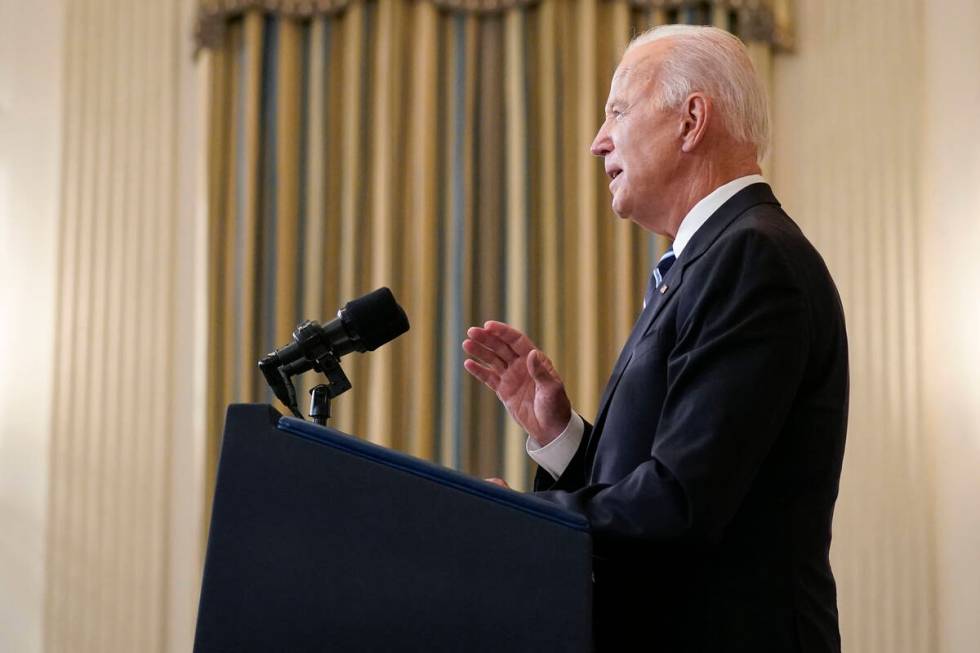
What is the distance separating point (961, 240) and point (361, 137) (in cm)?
201

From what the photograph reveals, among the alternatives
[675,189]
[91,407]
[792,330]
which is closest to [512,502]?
[792,330]

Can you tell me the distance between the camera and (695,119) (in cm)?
208

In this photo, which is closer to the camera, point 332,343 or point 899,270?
point 332,343

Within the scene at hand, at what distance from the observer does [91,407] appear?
4234 millimetres

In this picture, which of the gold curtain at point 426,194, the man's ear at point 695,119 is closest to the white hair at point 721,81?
the man's ear at point 695,119

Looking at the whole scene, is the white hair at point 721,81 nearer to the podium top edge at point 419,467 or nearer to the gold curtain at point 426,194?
the podium top edge at point 419,467

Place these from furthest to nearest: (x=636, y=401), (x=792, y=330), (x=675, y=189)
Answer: (x=675, y=189) → (x=636, y=401) → (x=792, y=330)

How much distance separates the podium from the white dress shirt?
69cm

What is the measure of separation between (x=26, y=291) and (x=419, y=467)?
324 cm

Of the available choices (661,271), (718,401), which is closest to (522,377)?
(661,271)

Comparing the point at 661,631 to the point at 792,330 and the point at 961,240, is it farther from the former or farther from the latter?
the point at 961,240

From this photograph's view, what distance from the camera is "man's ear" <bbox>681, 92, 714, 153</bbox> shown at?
2.06 metres

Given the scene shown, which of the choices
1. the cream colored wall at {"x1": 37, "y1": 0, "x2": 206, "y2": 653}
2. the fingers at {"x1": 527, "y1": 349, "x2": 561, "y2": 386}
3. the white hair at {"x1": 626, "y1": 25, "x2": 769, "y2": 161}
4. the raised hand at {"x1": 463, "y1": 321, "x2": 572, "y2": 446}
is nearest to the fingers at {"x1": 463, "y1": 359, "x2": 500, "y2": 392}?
the raised hand at {"x1": 463, "y1": 321, "x2": 572, "y2": 446}

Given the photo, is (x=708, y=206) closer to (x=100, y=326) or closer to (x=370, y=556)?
(x=370, y=556)
